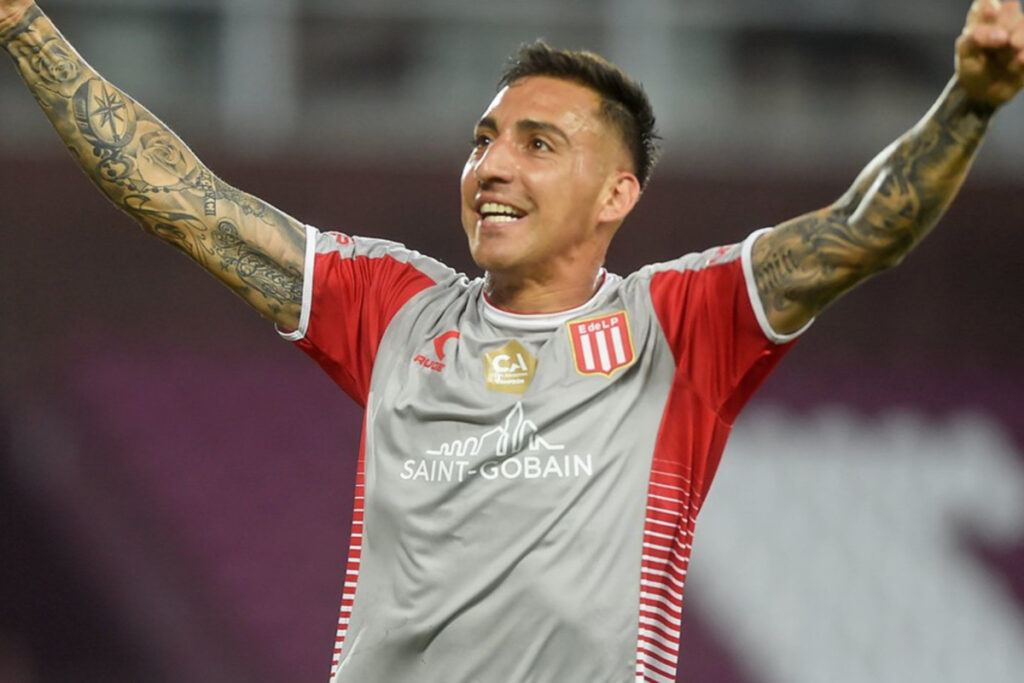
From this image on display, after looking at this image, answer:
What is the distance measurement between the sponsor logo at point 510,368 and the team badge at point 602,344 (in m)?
0.08

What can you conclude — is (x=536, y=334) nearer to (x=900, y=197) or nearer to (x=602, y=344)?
(x=602, y=344)

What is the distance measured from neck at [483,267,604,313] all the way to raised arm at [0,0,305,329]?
0.36 metres

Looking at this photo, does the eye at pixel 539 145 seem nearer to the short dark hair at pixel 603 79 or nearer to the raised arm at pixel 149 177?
the short dark hair at pixel 603 79

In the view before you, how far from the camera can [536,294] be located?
2.94 meters

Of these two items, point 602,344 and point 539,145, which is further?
point 539,145

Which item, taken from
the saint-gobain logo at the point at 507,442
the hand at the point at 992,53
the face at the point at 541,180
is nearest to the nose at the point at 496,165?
the face at the point at 541,180

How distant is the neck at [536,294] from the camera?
2930mm

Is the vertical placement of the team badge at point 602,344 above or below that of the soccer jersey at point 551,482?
above

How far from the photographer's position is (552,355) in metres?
2.79

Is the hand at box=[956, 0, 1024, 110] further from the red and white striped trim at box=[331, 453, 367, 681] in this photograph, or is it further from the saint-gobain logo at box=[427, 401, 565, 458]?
the red and white striped trim at box=[331, 453, 367, 681]

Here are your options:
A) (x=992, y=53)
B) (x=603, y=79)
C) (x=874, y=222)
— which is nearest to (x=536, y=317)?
(x=603, y=79)

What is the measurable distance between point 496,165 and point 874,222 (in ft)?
2.31

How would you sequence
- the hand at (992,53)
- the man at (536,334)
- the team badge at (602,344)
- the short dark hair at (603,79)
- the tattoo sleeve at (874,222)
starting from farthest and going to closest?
the short dark hair at (603,79), the team badge at (602,344), the man at (536,334), the tattoo sleeve at (874,222), the hand at (992,53)

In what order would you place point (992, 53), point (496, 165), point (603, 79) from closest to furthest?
point (992, 53) → point (496, 165) → point (603, 79)
